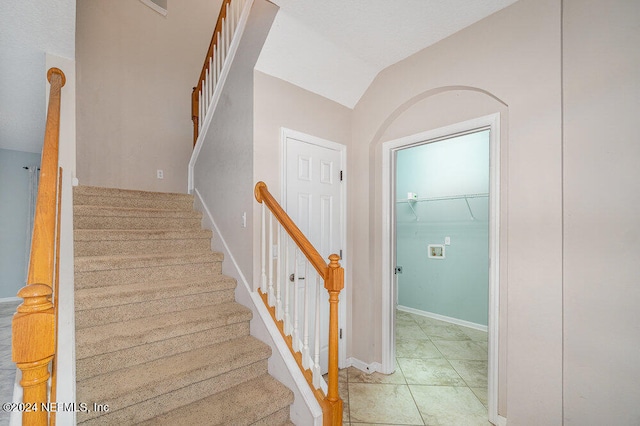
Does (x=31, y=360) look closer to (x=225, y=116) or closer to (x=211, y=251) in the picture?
(x=211, y=251)

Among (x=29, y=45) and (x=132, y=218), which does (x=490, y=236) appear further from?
(x=29, y=45)

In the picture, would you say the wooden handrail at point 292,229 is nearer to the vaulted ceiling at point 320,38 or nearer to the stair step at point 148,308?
the stair step at point 148,308

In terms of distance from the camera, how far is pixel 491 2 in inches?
70.4

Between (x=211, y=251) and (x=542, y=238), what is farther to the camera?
(x=211, y=251)

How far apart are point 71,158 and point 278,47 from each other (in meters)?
1.80

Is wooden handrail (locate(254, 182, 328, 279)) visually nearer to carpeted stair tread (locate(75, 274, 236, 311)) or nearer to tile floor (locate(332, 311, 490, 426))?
carpeted stair tread (locate(75, 274, 236, 311))

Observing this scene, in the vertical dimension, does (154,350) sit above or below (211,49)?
below

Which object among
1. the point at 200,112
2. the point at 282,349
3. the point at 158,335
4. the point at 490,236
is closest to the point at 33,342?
the point at 158,335

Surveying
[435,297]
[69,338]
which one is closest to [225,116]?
[69,338]

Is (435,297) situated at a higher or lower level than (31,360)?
lower

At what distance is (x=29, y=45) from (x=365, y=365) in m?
3.69

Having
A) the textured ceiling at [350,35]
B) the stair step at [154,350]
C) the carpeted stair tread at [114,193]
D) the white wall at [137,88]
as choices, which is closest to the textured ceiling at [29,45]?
the white wall at [137,88]

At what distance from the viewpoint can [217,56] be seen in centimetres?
286

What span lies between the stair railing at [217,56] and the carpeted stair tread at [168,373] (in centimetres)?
232
